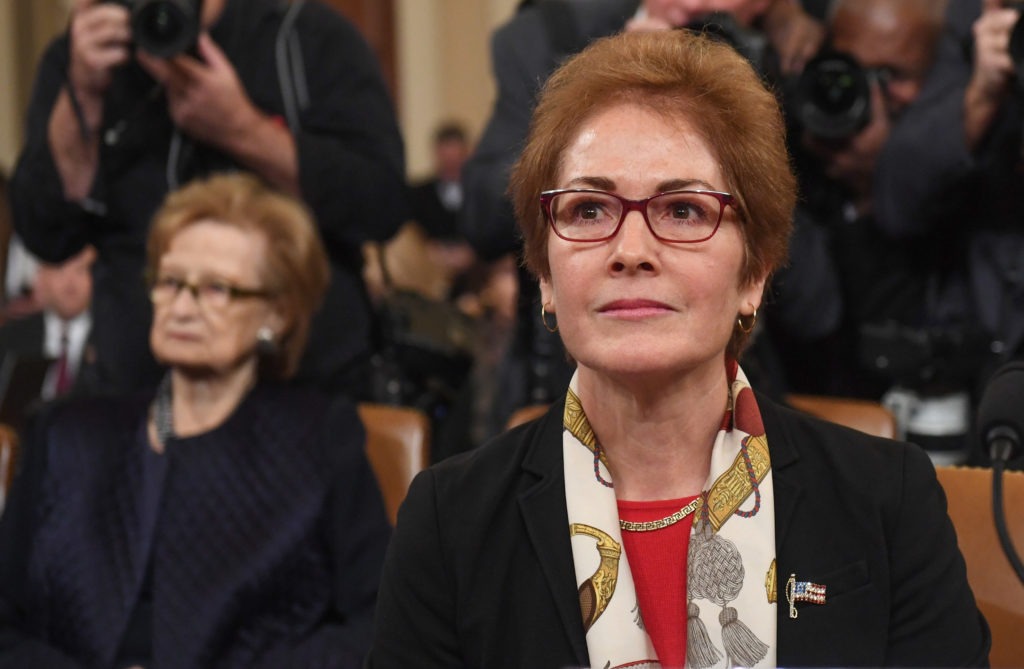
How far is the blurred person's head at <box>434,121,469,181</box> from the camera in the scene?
7395 millimetres

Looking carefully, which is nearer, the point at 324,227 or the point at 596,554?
the point at 596,554

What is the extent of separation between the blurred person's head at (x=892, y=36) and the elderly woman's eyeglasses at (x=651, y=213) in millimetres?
1461

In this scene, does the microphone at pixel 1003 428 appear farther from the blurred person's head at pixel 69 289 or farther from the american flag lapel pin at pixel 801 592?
the blurred person's head at pixel 69 289

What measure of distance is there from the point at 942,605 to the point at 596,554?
40 cm

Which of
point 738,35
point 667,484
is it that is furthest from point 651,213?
point 738,35

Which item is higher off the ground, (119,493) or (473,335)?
(473,335)

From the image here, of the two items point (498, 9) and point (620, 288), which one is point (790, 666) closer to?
point (620, 288)

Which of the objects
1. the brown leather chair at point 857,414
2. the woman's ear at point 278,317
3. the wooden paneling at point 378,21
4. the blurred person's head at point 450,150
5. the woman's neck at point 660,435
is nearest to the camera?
the woman's neck at point 660,435

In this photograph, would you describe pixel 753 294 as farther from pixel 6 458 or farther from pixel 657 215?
pixel 6 458

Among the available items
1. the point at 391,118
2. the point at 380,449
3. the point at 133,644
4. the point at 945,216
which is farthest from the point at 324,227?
the point at 945,216

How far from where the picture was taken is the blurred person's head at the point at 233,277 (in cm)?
254

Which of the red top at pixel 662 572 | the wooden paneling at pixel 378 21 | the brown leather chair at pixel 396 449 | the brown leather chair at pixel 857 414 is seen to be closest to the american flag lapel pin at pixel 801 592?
the red top at pixel 662 572

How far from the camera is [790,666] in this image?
154cm

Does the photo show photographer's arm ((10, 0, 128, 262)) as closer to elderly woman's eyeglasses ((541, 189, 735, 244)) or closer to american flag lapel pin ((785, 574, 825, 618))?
elderly woman's eyeglasses ((541, 189, 735, 244))
